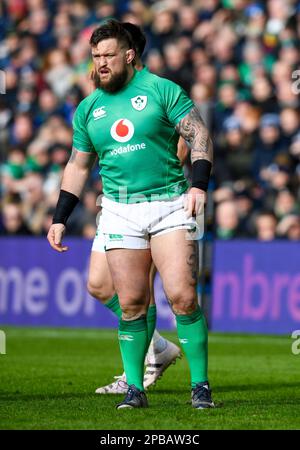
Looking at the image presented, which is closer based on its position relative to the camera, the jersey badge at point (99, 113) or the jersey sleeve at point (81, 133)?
the jersey badge at point (99, 113)

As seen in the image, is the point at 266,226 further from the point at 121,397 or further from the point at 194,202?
the point at 194,202

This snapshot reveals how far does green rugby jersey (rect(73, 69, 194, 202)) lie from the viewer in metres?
Answer: 7.54

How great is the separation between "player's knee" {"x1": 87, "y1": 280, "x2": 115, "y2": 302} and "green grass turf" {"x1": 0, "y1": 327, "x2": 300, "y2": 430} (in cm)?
76

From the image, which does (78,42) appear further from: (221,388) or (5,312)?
(221,388)

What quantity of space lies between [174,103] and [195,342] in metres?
1.57

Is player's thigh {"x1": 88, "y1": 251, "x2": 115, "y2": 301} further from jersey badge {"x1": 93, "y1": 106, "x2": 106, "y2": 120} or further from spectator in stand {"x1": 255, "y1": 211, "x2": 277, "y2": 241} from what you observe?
spectator in stand {"x1": 255, "y1": 211, "x2": 277, "y2": 241}

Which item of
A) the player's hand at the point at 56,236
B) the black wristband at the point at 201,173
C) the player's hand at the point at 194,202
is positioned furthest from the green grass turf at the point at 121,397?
the black wristband at the point at 201,173

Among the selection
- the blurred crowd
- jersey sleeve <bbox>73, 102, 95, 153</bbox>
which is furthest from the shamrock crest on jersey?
the blurred crowd

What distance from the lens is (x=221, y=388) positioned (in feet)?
30.9

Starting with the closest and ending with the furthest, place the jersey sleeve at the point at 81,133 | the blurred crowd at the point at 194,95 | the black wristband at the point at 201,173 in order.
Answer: the black wristband at the point at 201,173
the jersey sleeve at the point at 81,133
the blurred crowd at the point at 194,95

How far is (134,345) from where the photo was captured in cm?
786

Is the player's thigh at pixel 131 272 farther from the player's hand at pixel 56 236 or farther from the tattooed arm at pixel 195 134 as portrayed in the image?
the tattooed arm at pixel 195 134

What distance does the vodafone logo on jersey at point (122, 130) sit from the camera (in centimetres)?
757
